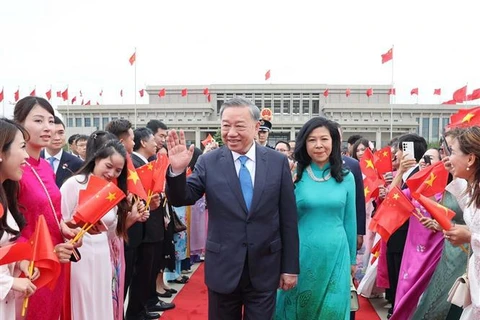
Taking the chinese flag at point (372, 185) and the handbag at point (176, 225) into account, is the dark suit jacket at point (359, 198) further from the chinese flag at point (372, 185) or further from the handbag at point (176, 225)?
the handbag at point (176, 225)

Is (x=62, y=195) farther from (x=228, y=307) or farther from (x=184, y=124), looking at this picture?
(x=184, y=124)

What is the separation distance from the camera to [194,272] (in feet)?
17.1

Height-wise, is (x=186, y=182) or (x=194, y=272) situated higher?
(x=186, y=182)

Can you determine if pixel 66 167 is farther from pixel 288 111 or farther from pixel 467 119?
pixel 288 111

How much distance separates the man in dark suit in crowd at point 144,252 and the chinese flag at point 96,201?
123 centimetres

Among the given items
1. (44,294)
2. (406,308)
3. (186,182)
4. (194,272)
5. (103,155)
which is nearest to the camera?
(44,294)

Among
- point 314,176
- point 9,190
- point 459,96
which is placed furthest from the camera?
point 459,96

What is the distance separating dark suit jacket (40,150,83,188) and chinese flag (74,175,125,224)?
150 cm

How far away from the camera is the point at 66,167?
345 centimetres

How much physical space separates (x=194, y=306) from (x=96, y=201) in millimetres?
2260

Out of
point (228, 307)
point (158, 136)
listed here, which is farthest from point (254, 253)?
point (158, 136)

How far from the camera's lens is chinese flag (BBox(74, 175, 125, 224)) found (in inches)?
74.8

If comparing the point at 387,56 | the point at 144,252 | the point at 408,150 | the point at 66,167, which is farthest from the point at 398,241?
the point at 387,56

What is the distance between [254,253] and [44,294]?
101 cm
